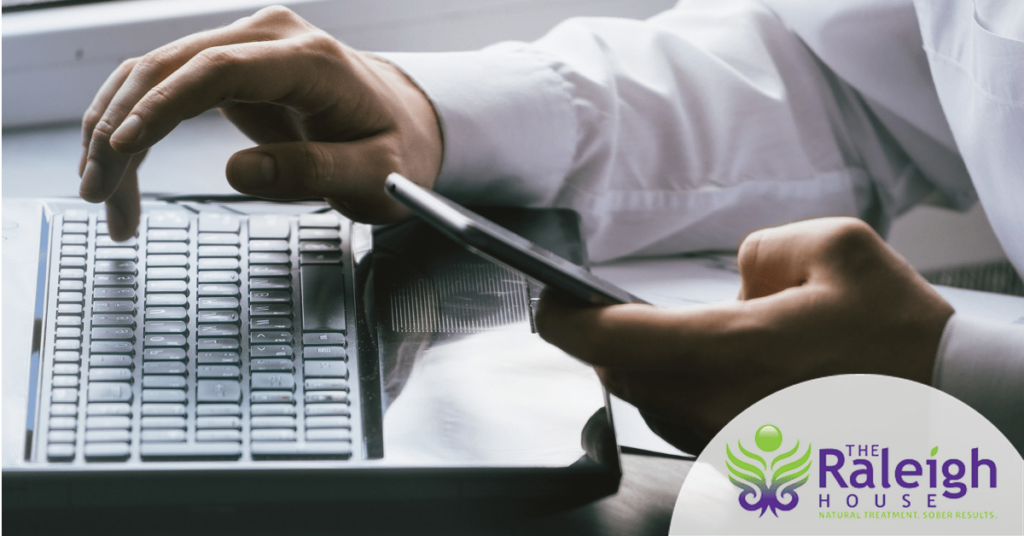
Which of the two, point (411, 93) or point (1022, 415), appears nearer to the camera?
point (1022, 415)

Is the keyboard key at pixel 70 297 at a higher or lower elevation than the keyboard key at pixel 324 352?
higher

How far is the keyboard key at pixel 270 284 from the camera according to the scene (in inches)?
17.7

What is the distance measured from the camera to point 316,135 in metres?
0.50

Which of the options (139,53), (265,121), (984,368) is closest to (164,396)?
(265,121)

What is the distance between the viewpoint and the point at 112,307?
16.6 inches

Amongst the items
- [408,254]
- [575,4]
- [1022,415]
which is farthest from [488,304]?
[575,4]

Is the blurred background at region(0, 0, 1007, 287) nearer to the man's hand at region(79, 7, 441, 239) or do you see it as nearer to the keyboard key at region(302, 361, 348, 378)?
the man's hand at region(79, 7, 441, 239)

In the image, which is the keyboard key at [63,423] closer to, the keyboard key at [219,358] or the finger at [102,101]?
the keyboard key at [219,358]

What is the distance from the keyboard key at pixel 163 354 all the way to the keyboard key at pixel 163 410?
30 mm

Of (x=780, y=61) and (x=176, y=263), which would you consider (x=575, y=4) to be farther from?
(x=176, y=263)

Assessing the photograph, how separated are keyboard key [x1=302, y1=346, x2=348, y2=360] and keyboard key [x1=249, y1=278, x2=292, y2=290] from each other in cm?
5

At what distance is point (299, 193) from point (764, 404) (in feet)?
0.89

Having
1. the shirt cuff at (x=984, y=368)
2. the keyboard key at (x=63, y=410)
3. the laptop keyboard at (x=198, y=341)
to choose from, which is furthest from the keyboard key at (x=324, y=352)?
the shirt cuff at (x=984, y=368)

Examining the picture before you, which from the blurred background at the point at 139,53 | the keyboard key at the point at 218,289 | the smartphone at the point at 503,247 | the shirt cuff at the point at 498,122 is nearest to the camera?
the smartphone at the point at 503,247
